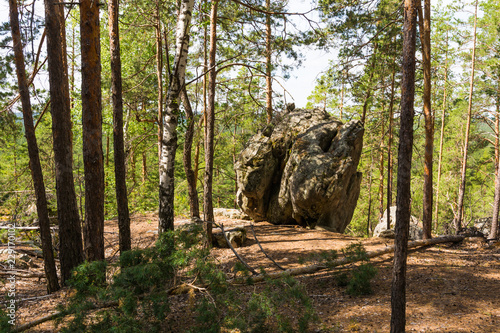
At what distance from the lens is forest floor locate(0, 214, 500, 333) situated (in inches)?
175

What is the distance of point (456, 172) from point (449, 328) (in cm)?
2398

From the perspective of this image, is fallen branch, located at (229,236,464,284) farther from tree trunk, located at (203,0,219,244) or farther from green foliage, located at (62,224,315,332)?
tree trunk, located at (203,0,219,244)

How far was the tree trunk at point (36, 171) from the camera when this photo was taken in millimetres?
5910

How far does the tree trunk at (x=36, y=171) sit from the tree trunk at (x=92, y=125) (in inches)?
38.4

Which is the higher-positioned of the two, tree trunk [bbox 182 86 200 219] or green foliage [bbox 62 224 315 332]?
tree trunk [bbox 182 86 200 219]

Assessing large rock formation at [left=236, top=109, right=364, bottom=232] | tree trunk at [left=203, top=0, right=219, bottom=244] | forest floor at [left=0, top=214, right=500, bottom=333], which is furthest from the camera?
large rock formation at [left=236, top=109, right=364, bottom=232]

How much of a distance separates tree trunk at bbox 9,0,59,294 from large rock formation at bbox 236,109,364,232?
6925mm

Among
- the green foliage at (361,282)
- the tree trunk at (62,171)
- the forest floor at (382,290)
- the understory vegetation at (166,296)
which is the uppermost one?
the tree trunk at (62,171)

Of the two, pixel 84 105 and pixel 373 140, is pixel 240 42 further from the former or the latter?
pixel 373 140

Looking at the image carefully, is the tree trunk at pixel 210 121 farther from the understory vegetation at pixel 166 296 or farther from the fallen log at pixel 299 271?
the understory vegetation at pixel 166 296

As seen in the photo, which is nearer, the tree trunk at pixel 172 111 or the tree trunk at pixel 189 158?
the tree trunk at pixel 172 111

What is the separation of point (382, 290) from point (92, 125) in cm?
612

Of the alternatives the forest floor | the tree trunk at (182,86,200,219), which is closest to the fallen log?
the forest floor

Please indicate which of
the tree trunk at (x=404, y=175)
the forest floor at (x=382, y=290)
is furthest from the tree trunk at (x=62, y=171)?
the tree trunk at (x=404, y=175)
